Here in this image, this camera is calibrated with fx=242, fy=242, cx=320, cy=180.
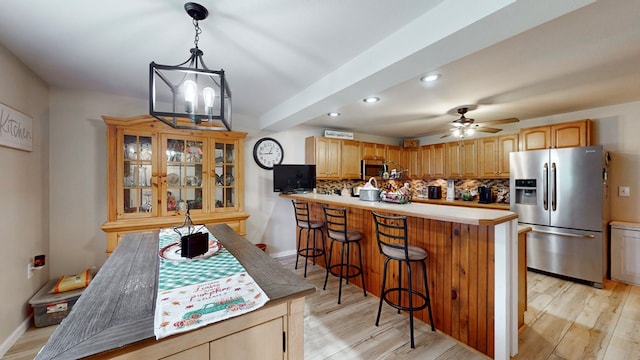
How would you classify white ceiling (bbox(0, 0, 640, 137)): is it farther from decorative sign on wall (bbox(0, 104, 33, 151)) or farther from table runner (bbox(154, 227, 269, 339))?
table runner (bbox(154, 227, 269, 339))

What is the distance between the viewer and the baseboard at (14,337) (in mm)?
1852

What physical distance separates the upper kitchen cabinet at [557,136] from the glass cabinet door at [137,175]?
5305 mm

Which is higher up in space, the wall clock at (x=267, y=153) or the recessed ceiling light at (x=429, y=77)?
the recessed ceiling light at (x=429, y=77)

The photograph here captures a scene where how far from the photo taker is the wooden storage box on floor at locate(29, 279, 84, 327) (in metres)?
2.19

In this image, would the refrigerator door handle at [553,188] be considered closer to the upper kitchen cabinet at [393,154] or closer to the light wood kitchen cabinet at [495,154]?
the light wood kitchen cabinet at [495,154]

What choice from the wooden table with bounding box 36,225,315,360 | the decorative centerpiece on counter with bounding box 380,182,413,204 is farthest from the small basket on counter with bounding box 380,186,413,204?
the wooden table with bounding box 36,225,315,360

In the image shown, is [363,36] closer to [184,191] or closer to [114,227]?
[184,191]

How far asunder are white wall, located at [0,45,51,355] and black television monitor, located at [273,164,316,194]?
2.54 m

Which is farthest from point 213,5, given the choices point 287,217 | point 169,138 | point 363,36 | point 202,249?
point 287,217

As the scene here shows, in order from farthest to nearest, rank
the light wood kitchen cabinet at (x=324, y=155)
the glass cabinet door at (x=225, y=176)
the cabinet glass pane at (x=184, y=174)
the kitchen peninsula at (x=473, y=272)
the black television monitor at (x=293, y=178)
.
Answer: the light wood kitchen cabinet at (x=324, y=155) → the black television monitor at (x=293, y=178) → the glass cabinet door at (x=225, y=176) → the cabinet glass pane at (x=184, y=174) → the kitchen peninsula at (x=473, y=272)

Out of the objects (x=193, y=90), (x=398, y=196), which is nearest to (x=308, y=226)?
(x=398, y=196)

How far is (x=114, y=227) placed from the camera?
2590 mm

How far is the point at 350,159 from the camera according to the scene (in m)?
4.71

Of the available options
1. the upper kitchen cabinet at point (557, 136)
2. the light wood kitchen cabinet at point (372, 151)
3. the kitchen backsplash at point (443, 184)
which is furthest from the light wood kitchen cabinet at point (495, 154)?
the light wood kitchen cabinet at point (372, 151)
